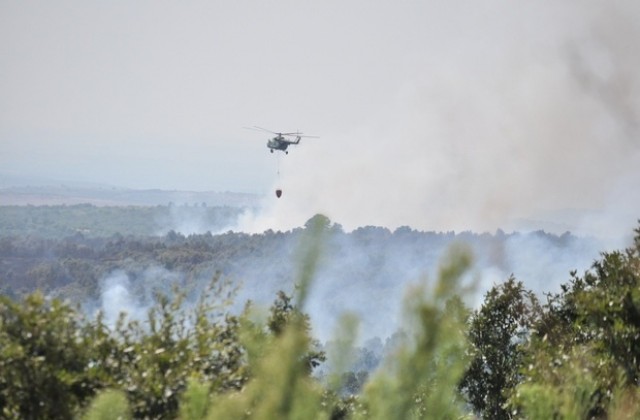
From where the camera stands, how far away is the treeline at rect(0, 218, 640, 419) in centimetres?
336

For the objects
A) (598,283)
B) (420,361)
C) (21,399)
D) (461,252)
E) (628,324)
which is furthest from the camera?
(598,283)

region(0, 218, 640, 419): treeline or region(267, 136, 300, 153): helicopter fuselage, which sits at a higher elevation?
region(267, 136, 300, 153): helicopter fuselage

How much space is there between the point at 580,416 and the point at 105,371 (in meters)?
7.64

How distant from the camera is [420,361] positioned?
344 centimetres

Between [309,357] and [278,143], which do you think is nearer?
[309,357]

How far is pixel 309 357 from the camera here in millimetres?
13023

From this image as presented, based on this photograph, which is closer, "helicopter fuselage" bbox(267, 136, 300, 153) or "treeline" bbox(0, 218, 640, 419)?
"treeline" bbox(0, 218, 640, 419)

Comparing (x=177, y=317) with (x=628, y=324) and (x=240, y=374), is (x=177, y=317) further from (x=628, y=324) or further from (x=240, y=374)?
(x=628, y=324)

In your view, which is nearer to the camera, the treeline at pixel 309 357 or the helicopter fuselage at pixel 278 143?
the treeline at pixel 309 357

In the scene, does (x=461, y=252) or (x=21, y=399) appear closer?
(x=461, y=252)

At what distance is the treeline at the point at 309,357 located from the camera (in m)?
3.36

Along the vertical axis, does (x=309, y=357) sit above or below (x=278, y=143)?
below

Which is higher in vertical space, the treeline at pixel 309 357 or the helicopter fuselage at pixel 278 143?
the helicopter fuselage at pixel 278 143

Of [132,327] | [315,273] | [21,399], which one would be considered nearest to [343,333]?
[315,273]
